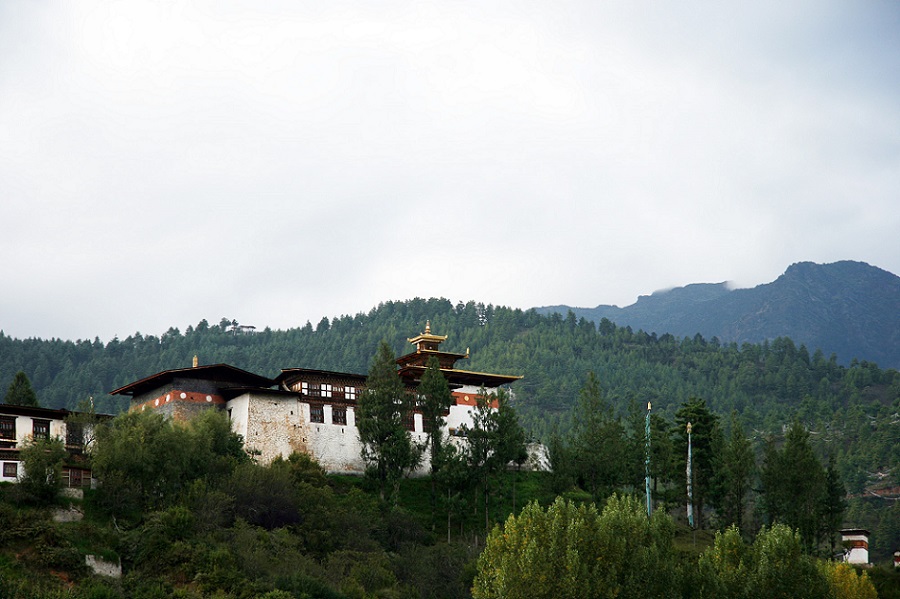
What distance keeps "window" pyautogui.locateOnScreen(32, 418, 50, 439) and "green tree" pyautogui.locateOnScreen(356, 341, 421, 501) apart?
17394 millimetres

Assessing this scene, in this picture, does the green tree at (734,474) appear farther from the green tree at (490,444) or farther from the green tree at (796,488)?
the green tree at (490,444)

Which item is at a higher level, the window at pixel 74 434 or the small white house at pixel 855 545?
the window at pixel 74 434

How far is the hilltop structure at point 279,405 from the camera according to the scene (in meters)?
70.6

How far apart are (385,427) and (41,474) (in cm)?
2072

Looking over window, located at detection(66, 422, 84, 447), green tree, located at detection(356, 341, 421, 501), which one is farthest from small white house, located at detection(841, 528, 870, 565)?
window, located at detection(66, 422, 84, 447)

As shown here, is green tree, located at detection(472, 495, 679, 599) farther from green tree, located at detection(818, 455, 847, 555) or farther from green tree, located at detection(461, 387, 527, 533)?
green tree, located at detection(818, 455, 847, 555)

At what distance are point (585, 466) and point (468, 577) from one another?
17866mm

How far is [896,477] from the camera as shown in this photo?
138375 mm

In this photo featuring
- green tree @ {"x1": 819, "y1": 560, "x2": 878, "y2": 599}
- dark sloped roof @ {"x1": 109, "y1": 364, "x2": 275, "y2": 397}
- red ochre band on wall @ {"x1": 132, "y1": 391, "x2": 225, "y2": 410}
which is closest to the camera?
green tree @ {"x1": 819, "y1": 560, "x2": 878, "y2": 599}

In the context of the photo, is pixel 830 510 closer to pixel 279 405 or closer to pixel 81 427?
pixel 279 405

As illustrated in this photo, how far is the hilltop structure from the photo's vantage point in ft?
232

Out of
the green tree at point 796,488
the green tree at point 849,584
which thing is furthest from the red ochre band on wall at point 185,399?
the green tree at point 849,584

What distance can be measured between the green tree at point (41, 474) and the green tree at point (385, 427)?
19058 mm

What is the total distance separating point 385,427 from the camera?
69000mm
